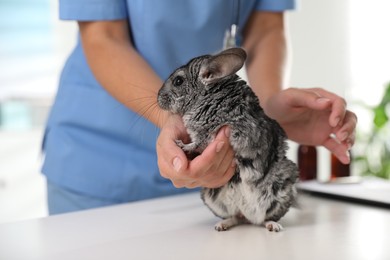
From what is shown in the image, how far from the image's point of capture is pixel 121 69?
1.25m

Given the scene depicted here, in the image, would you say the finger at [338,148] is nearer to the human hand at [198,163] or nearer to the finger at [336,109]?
the finger at [336,109]

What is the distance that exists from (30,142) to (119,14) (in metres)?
2.13

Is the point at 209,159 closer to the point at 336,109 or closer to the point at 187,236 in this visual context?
the point at 187,236

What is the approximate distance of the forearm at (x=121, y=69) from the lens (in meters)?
1.19

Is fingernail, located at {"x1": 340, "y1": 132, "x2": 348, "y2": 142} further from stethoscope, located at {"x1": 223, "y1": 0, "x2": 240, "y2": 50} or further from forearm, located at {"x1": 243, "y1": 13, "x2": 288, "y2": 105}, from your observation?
stethoscope, located at {"x1": 223, "y1": 0, "x2": 240, "y2": 50}

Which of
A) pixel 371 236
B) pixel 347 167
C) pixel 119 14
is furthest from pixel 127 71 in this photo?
pixel 347 167

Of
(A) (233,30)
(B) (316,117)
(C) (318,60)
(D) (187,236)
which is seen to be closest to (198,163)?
(D) (187,236)

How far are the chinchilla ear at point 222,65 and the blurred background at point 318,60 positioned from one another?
8.57 ft

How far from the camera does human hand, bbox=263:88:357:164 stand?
1.17m

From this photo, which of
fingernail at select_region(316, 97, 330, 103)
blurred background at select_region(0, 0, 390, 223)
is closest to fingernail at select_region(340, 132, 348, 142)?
fingernail at select_region(316, 97, 330, 103)

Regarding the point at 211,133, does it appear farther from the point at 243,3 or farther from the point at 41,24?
the point at 41,24

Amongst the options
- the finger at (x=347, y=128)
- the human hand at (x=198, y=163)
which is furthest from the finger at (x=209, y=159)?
the finger at (x=347, y=128)

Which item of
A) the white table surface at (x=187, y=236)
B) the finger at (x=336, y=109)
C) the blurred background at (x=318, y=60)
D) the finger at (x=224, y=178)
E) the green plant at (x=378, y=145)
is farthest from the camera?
the blurred background at (x=318, y=60)

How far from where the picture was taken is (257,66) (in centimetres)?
155
